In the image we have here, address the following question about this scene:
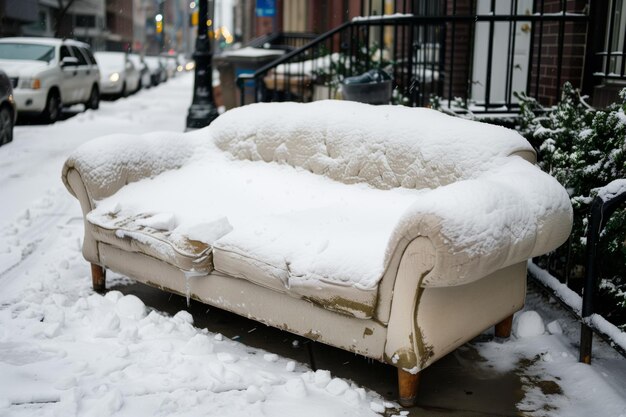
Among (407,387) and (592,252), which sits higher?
(592,252)

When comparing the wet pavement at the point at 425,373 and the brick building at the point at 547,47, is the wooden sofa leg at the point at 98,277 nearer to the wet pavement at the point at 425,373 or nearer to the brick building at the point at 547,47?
the wet pavement at the point at 425,373

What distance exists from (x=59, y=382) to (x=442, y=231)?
75.0 inches

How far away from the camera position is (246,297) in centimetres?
380

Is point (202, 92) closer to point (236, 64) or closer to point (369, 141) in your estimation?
point (236, 64)

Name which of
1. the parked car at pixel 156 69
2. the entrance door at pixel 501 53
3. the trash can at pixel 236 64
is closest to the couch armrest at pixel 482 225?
the entrance door at pixel 501 53

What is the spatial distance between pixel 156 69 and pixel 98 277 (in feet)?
84.1

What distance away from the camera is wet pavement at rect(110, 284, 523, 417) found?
10.8ft

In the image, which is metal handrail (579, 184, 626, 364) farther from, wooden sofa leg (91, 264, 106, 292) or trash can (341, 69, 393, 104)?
trash can (341, 69, 393, 104)

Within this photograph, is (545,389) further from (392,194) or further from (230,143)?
(230,143)

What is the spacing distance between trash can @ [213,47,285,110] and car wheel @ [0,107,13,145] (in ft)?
12.8

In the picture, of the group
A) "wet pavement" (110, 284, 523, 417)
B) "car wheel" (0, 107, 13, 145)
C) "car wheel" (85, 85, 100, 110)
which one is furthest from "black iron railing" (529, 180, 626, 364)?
"car wheel" (85, 85, 100, 110)

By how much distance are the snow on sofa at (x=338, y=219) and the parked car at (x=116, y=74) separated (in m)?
14.8

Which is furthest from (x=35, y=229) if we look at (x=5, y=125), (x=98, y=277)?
(x=5, y=125)

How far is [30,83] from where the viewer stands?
1247 cm
